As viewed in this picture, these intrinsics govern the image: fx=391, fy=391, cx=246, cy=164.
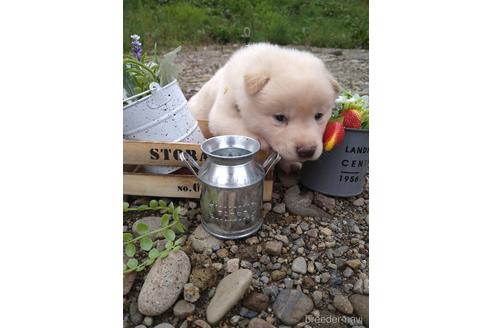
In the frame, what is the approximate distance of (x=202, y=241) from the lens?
129 cm

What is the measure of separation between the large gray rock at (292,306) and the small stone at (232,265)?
0.17 m

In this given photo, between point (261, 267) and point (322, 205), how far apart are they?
0.38 meters

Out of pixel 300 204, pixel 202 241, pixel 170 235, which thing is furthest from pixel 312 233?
Answer: pixel 170 235

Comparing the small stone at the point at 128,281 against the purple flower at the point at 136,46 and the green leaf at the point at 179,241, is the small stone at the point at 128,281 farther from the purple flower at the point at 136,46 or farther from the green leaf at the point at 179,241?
the purple flower at the point at 136,46

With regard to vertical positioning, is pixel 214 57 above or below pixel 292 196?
above

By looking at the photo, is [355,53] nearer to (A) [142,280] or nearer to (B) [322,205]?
(B) [322,205]

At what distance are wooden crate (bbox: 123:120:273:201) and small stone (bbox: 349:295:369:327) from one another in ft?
1.68

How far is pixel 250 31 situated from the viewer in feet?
4.69

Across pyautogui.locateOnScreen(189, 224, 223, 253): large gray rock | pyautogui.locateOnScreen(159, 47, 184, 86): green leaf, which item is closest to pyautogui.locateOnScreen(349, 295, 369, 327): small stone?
pyautogui.locateOnScreen(189, 224, 223, 253): large gray rock

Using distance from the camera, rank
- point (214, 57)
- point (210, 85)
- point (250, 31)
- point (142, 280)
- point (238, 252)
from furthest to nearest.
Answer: point (210, 85)
point (214, 57)
point (250, 31)
point (238, 252)
point (142, 280)

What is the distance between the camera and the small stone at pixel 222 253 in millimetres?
1241

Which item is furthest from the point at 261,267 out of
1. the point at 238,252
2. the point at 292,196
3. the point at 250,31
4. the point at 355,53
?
the point at 250,31

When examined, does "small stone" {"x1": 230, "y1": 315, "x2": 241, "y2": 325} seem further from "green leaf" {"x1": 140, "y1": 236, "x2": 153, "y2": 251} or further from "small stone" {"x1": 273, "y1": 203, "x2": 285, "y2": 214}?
"small stone" {"x1": 273, "y1": 203, "x2": 285, "y2": 214}

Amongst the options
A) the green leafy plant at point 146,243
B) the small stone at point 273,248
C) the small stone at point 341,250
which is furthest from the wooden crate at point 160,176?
the small stone at point 341,250
